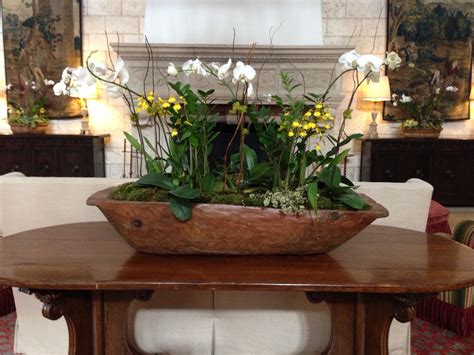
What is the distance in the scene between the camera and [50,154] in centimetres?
527

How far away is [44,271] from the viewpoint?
1110 mm

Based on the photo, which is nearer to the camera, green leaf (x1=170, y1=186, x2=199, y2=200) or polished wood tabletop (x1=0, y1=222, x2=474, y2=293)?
polished wood tabletop (x1=0, y1=222, x2=474, y2=293)

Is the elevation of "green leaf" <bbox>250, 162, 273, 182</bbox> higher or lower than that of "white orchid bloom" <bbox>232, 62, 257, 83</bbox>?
lower

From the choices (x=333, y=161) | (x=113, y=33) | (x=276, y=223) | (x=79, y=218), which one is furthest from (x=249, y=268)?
(x=113, y=33)

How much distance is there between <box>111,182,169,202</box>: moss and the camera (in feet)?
4.25

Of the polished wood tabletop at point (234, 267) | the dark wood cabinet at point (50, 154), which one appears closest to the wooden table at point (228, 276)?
the polished wood tabletop at point (234, 267)

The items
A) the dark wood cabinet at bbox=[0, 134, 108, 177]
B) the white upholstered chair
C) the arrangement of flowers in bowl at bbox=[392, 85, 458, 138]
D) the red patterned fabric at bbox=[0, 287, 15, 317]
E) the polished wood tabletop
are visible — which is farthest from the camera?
the arrangement of flowers in bowl at bbox=[392, 85, 458, 138]

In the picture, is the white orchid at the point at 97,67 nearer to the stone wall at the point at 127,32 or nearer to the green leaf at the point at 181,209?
the green leaf at the point at 181,209

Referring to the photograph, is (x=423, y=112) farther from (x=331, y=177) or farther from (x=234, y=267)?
(x=234, y=267)

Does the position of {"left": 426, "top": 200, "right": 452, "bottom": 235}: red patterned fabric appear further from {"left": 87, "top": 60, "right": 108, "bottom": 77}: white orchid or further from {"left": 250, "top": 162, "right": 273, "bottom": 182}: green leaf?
{"left": 87, "top": 60, "right": 108, "bottom": 77}: white orchid

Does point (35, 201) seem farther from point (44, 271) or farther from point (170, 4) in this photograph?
point (170, 4)

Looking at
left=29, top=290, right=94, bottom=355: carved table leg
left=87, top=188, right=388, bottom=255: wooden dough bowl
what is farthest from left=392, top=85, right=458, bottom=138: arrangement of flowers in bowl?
left=29, top=290, right=94, bottom=355: carved table leg

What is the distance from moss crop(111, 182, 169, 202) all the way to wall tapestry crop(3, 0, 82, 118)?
4790mm

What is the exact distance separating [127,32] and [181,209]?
496 cm
